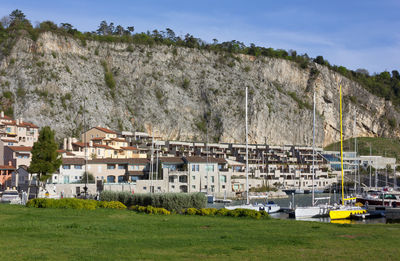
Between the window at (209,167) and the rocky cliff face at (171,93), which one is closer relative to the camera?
the window at (209,167)

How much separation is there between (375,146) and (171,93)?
7970 centimetres

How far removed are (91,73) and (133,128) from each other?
21.8 meters

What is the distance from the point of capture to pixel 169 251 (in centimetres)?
1927

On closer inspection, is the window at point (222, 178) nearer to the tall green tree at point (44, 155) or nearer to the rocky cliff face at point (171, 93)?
the rocky cliff face at point (171, 93)

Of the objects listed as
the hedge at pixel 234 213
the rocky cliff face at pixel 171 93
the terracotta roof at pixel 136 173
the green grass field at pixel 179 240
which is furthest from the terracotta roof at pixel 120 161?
the green grass field at pixel 179 240

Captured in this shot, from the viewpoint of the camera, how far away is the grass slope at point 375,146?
174m

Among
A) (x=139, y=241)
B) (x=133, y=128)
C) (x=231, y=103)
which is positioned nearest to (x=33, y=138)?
(x=133, y=128)

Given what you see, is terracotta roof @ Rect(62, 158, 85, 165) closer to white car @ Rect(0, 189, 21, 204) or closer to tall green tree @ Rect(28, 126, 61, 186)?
white car @ Rect(0, 189, 21, 204)

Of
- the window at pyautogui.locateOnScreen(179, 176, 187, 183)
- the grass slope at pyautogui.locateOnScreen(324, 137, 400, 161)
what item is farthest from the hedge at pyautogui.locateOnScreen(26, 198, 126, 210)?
the grass slope at pyautogui.locateOnScreen(324, 137, 400, 161)

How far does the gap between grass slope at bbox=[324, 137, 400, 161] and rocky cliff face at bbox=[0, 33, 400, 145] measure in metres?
4.37

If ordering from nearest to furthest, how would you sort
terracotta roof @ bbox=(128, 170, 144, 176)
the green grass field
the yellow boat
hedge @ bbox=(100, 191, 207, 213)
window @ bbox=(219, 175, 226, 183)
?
the green grass field
hedge @ bbox=(100, 191, 207, 213)
the yellow boat
terracotta roof @ bbox=(128, 170, 144, 176)
window @ bbox=(219, 175, 226, 183)

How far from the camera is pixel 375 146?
178625mm

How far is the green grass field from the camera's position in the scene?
1852cm

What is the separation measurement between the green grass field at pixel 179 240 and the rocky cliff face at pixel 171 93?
99890 millimetres
